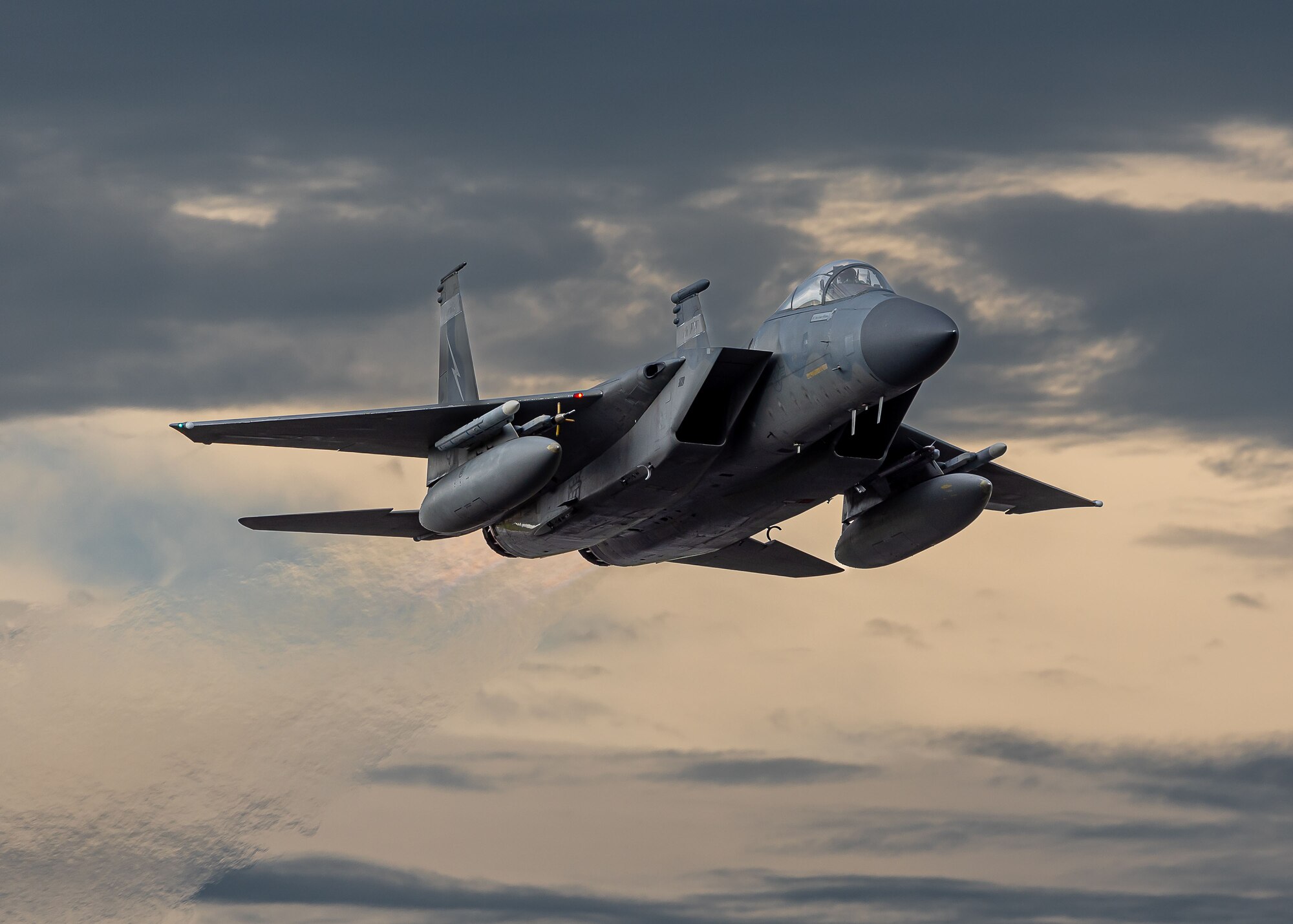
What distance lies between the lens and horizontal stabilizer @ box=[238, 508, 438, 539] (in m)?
31.1

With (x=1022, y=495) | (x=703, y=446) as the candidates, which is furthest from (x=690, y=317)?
(x=1022, y=495)

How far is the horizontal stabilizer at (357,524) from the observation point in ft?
102

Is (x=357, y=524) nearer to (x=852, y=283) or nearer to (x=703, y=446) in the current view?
(x=703, y=446)

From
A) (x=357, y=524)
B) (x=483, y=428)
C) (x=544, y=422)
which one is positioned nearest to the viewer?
(x=544, y=422)

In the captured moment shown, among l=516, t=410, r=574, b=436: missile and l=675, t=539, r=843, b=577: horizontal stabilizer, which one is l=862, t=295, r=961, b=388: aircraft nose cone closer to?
l=516, t=410, r=574, b=436: missile

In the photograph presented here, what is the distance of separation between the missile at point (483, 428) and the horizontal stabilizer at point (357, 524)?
2816mm

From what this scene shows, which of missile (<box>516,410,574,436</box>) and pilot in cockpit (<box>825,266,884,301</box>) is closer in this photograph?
pilot in cockpit (<box>825,266,884,301</box>)

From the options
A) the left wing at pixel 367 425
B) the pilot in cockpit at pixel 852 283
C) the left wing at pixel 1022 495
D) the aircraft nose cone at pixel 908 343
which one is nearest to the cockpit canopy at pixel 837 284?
the pilot in cockpit at pixel 852 283

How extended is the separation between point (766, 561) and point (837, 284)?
950 cm

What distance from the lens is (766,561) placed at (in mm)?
35219

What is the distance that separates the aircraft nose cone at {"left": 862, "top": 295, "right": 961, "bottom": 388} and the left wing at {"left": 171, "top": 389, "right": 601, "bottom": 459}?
16.7 ft

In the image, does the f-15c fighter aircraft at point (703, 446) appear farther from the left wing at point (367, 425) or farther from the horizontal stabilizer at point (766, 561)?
the horizontal stabilizer at point (766, 561)

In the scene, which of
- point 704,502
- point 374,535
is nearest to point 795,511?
point 704,502

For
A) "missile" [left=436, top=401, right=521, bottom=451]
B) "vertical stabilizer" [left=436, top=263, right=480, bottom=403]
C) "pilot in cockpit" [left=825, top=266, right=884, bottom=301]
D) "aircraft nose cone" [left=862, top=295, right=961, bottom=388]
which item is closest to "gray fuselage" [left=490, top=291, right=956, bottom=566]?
"aircraft nose cone" [left=862, top=295, right=961, bottom=388]
